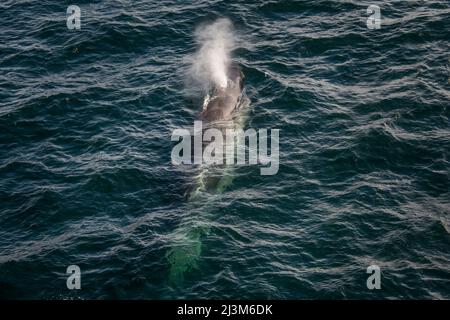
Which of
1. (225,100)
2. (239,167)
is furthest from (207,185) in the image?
(225,100)

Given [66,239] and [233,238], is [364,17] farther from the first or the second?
[66,239]

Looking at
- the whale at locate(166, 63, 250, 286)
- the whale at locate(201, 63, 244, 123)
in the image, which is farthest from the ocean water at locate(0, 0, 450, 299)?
the whale at locate(201, 63, 244, 123)

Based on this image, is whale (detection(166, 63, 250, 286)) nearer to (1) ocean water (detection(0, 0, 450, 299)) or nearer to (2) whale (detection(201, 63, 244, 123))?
(2) whale (detection(201, 63, 244, 123))

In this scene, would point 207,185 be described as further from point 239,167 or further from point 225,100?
point 225,100

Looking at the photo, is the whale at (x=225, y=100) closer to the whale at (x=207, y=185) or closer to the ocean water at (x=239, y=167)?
the whale at (x=207, y=185)

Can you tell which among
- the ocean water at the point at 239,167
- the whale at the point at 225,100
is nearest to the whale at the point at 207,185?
the whale at the point at 225,100
